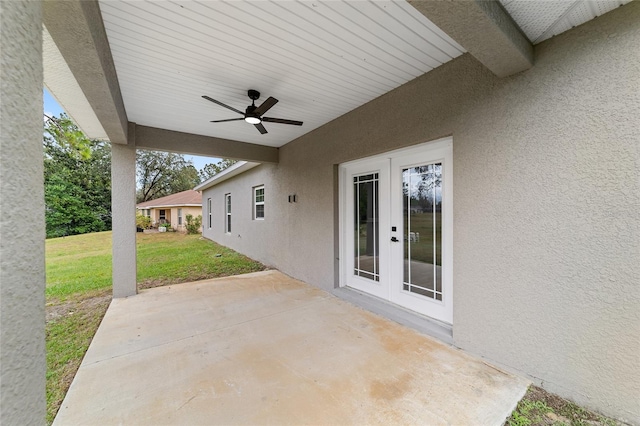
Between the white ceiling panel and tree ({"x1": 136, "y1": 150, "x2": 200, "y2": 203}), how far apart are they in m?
27.4

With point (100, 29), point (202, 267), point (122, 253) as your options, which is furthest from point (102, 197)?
point (100, 29)

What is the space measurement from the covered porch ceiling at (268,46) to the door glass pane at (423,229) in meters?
1.09

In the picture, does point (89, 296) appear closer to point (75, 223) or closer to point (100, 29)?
point (100, 29)

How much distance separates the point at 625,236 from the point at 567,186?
0.52 metres

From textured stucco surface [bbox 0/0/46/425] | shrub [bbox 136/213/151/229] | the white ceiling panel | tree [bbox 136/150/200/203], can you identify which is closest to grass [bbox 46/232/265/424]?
textured stucco surface [bbox 0/0/46/425]

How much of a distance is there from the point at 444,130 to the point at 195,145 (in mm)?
4820

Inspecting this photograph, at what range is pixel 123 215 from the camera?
187 inches

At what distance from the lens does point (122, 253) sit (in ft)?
15.6

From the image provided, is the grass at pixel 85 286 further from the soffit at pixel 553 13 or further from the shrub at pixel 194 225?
the shrub at pixel 194 225

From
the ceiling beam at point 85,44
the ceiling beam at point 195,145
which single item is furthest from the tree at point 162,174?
the ceiling beam at point 85,44

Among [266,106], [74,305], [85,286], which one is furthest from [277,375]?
[85,286]

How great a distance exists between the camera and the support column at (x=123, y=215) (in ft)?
15.5

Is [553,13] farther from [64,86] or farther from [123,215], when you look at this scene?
[123,215]

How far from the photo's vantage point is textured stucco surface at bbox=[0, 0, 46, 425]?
0.65 meters
